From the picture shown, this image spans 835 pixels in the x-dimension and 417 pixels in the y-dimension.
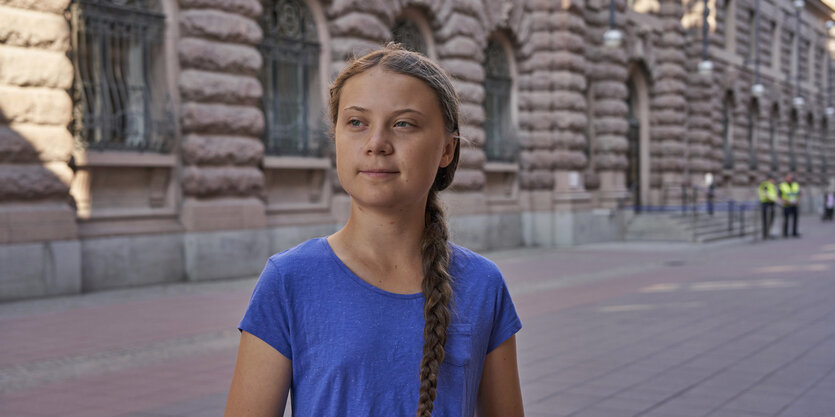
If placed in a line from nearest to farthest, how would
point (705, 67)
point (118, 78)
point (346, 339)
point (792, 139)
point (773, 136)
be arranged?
1. point (346, 339)
2. point (118, 78)
3. point (705, 67)
4. point (773, 136)
5. point (792, 139)

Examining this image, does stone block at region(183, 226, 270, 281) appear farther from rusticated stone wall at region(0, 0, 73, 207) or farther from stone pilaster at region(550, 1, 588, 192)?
stone pilaster at region(550, 1, 588, 192)

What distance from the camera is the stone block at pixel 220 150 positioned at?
1245cm

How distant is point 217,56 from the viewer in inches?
500

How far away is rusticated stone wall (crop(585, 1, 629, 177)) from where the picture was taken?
864 inches

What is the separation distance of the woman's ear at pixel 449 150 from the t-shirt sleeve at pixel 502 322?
0.28 metres

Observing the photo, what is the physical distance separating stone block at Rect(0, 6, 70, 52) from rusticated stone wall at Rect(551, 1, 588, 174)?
1209 centimetres

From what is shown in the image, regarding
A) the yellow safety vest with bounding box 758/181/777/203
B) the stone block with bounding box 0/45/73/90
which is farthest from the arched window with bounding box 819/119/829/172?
the stone block with bounding box 0/45/73/90

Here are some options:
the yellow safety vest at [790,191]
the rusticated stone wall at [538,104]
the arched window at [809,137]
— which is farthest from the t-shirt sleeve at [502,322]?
the arched window at [809,137]

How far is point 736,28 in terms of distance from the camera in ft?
104

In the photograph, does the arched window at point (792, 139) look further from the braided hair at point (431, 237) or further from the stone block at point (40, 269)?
→ the braided hair at point (431, 237)

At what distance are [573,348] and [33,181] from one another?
272 inches

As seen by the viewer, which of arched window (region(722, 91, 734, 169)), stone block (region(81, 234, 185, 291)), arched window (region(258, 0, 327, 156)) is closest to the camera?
stone block (region(81, 234, 185, 291))

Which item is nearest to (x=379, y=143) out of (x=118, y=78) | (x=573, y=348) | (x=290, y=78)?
(x=573, y=348)

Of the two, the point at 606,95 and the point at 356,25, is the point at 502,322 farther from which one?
the point at 606,95
